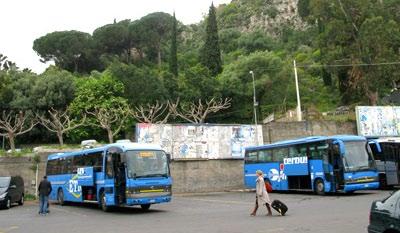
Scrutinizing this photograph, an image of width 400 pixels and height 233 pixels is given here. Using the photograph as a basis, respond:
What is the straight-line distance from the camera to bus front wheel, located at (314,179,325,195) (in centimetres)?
2792

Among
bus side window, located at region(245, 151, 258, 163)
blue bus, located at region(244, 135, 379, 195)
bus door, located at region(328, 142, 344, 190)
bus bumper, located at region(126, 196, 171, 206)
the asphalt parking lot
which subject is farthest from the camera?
bus side window, located at region(245, 151, 258, 163)

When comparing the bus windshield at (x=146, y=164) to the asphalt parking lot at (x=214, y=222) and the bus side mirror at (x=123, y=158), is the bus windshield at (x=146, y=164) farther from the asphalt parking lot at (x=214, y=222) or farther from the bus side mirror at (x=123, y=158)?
the asphalt parking lot at (x=214, y=222)

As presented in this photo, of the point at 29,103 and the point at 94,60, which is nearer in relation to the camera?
the point at 29,103

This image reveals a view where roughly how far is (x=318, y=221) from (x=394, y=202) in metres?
7.23

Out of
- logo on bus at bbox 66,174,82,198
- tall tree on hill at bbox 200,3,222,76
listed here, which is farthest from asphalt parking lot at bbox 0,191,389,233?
tall tree on hill at bbox 200,3,222,76

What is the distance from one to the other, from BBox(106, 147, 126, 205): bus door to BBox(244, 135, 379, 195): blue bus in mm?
11646

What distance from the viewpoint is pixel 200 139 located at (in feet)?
127

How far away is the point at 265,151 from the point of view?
33719 mm

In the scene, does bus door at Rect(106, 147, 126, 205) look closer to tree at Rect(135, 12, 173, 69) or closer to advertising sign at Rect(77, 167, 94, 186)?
advertising sign at Rect(77, 167, 94, 186)

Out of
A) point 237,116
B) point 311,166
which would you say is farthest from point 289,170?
point 237,116

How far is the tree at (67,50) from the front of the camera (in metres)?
93.7

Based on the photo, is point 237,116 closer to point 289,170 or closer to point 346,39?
point 346,39

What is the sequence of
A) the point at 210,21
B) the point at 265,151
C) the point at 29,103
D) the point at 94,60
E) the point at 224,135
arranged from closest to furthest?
the point at 265,151 → the point at 224,135 → the point at 29,103 → the point at 210,21 → the point at 94,60

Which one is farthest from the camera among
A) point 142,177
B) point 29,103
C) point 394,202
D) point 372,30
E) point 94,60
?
point 94,60
